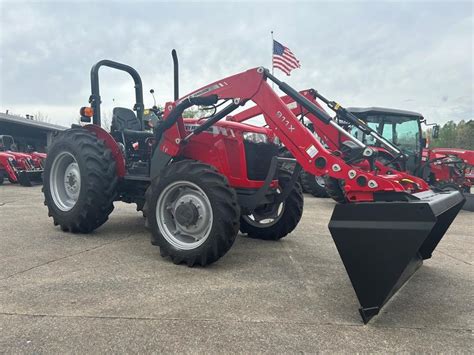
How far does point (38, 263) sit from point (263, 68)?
309 cm

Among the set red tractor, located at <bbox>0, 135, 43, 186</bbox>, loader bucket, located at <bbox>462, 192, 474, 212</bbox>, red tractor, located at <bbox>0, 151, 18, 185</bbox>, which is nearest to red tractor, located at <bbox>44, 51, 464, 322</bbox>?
loader bucket, located at <bbox>462, 192, 474, 212</bbox>

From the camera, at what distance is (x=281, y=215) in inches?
214

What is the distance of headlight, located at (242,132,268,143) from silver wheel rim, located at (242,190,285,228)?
0.77m

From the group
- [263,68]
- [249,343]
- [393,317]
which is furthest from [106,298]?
[263,68]

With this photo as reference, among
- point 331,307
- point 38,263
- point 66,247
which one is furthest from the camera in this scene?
point 66,247

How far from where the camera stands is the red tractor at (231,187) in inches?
114

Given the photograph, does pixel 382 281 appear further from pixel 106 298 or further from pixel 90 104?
pixel 90 104

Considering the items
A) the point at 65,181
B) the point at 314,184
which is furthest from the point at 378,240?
the point at 314,184

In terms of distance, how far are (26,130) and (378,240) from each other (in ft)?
92.9

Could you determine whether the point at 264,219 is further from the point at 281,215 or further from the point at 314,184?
the point at 314,184

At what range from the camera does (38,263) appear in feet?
13.3

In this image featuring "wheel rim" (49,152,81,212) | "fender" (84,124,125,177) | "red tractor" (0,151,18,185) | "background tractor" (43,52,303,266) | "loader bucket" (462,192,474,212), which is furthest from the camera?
"red tractor" (0,151,18,185)

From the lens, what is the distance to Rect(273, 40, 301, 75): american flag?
40.1 feet

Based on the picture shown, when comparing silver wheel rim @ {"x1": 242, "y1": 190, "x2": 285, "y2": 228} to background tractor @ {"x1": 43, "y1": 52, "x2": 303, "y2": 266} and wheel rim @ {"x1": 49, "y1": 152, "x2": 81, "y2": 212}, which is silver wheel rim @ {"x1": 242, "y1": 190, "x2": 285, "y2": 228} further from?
wheel rim @ {"x1": 49, "y1": 152, "x2": 81, "y2": 212}
